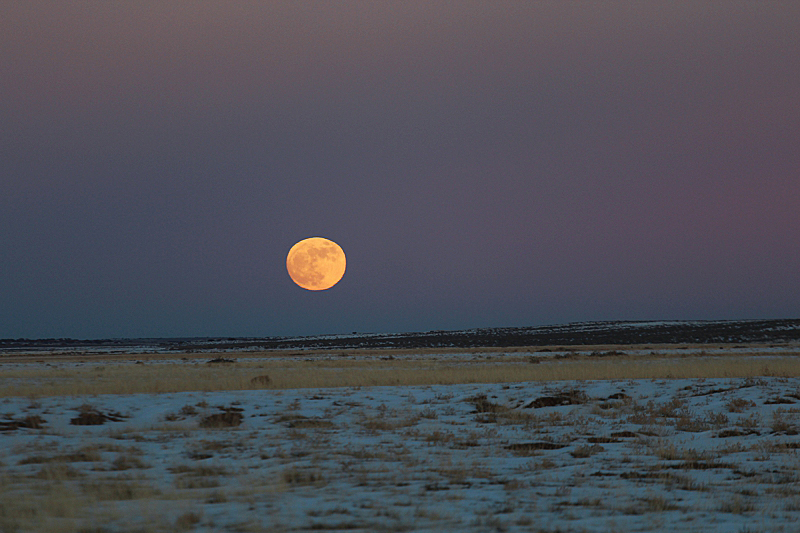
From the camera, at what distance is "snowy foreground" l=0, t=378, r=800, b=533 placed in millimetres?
6934

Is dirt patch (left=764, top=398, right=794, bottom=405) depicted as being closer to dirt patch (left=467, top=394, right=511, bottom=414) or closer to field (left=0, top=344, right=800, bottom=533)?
field (left=0, top=344, right=800, bottom=533)

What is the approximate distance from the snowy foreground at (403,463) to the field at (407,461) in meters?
0.04

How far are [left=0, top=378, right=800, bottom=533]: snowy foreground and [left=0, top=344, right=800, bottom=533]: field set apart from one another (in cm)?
4

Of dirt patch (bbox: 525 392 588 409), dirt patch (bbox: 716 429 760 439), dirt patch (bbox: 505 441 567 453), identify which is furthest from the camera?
dirt patch (bbox: 525 392 588 409)

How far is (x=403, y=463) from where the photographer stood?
9906mm

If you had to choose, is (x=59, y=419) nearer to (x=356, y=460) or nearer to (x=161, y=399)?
(x=161, y=399)

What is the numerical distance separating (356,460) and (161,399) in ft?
30.2

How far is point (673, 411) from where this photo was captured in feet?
51.0

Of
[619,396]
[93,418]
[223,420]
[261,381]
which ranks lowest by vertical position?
[261,381]

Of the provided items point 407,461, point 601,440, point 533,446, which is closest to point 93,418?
point 407,461

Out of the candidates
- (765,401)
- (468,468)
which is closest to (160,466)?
(468,468)

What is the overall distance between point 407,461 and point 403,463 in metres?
0.18

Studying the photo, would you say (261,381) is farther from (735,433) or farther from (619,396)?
(735,433)

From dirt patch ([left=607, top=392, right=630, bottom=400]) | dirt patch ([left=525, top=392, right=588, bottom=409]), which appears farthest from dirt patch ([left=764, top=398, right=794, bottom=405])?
dirt patch ([left=525, top=392, right=588, bottom=409])
